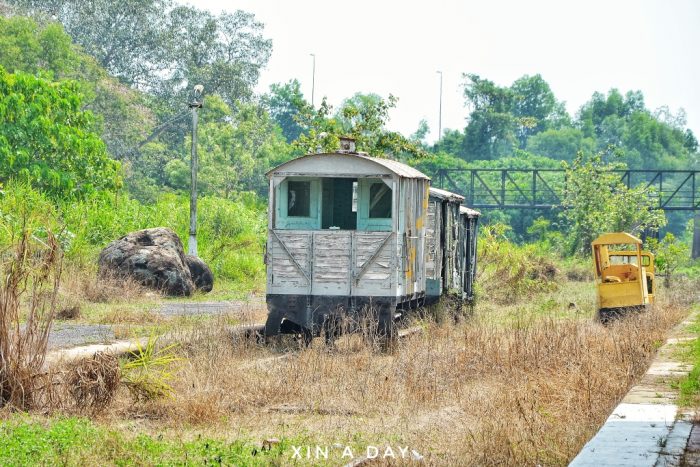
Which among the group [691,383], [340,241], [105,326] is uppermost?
[340,241]

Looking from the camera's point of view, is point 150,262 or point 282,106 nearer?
point 150,262

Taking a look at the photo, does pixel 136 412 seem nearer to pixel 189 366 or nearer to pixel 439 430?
pixel 189 366

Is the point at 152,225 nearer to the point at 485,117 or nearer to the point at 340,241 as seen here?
the point at 340,241

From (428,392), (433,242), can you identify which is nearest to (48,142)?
(433,242)

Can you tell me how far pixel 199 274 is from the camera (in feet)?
94.7

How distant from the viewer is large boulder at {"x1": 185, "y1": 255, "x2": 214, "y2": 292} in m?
28.7

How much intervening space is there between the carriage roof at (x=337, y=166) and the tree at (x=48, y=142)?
19.2 metres

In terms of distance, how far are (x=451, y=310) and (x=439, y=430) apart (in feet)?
40.2

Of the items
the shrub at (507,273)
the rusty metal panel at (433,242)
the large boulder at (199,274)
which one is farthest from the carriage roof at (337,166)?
the shrub at (507,273)

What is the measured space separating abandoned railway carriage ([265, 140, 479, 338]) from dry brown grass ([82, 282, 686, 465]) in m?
1.30

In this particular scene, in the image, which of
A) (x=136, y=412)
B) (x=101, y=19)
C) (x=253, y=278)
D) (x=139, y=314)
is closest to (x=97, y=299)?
(x=139, y=314)

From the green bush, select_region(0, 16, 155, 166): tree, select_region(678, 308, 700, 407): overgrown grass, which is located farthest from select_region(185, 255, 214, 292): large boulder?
select_region(0, 16, 155, 166): tree

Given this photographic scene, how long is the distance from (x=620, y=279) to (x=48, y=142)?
21.6 m

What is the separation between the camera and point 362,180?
19.4 m
